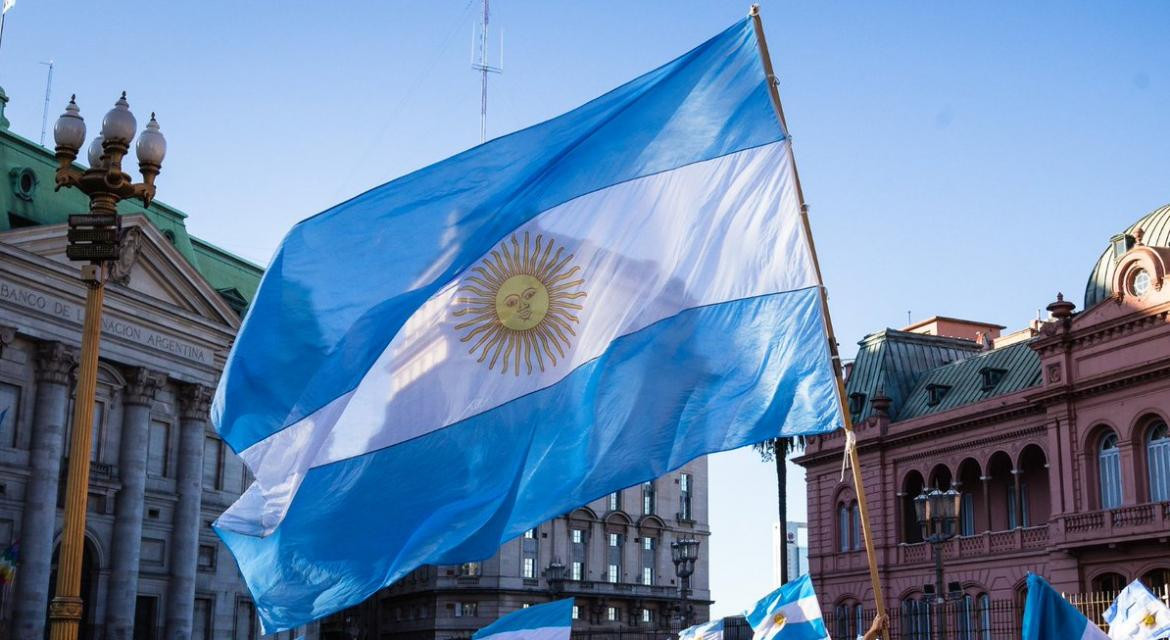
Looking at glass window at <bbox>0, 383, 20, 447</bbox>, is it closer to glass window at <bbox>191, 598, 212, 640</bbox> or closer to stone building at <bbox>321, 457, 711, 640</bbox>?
glass window at <bbox>191, 598, 212, 640</bbox>

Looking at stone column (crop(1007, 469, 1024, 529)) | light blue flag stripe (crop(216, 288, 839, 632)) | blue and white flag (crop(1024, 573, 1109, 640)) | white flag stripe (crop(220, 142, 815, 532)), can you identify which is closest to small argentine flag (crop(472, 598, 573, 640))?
light blue flag stripe (crop(216, 288, 839, 632))

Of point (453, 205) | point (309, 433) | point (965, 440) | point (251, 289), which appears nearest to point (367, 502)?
point (309, 433)

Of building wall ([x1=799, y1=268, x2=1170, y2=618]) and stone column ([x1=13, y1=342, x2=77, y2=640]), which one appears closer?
building wall ([x1=799, y1=268, x2=1170, y2=618])

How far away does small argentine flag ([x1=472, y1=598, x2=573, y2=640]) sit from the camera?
668 inches

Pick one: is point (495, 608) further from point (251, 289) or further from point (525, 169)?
point (525, 169)

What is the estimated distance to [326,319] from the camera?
1118 cm

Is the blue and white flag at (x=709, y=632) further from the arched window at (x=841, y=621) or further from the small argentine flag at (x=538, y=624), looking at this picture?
the arched window at (x=841, y=621)

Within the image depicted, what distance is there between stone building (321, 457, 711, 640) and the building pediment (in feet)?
93.0

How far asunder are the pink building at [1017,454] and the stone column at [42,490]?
2758 centimetres

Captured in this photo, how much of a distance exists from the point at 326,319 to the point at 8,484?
124 feet

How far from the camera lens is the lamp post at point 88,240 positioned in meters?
13.5

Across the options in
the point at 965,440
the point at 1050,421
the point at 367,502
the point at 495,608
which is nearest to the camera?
the point at 367,502

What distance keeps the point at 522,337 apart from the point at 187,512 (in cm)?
4357

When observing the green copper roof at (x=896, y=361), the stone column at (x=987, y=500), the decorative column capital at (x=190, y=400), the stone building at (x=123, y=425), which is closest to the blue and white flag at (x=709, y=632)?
the stone column at (x=987, y=500)
